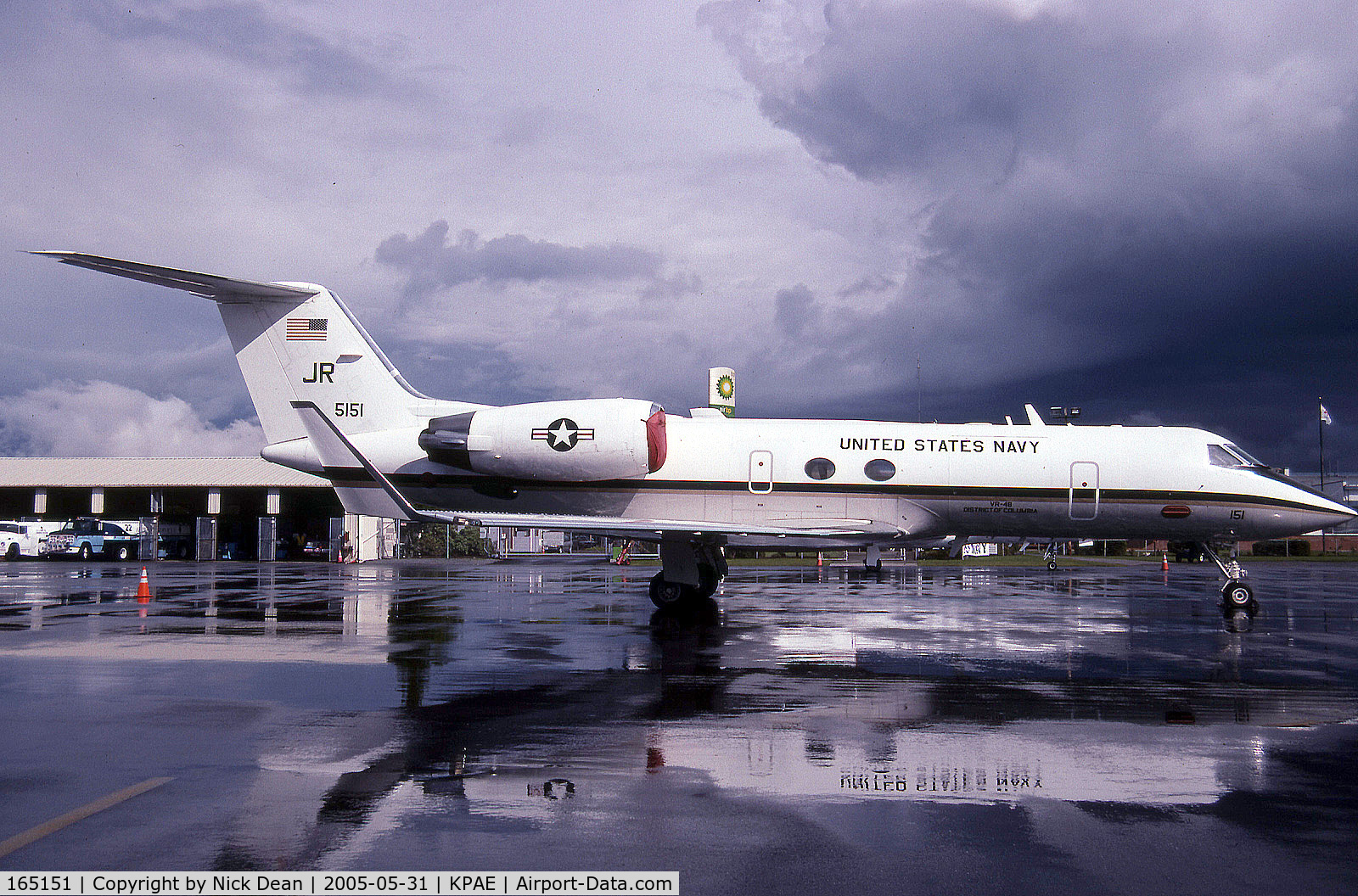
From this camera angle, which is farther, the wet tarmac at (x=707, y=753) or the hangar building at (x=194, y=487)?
the hangar building at (x=194, y=487)

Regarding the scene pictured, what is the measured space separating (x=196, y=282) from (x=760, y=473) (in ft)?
32.4

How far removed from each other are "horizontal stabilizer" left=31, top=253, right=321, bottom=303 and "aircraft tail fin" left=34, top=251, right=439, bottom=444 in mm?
29

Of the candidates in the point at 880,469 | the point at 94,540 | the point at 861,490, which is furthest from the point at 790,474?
the point at 94,540

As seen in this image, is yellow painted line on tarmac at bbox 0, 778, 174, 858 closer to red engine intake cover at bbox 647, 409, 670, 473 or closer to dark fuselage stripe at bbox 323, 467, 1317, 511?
red engine intake cover at bbox 647, 409, 670, 473

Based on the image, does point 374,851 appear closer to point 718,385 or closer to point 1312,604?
point 1312,604

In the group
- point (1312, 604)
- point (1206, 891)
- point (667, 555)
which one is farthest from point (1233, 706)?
point (1312, 604)

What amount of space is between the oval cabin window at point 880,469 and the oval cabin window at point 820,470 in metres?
0.57

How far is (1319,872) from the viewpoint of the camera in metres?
4.27

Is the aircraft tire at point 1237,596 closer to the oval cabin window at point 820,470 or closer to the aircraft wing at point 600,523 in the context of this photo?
the aircraft wing at point 600,523

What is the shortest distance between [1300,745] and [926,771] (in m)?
3.02

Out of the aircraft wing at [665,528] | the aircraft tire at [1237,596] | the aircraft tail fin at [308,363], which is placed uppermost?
the aircraft tail fin at [308,363]

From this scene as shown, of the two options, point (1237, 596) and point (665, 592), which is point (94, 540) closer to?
point (665, 592)

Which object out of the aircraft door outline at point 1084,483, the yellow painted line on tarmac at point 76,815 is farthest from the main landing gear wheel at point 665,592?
the yellow painted line on tarmac at point 76,815
